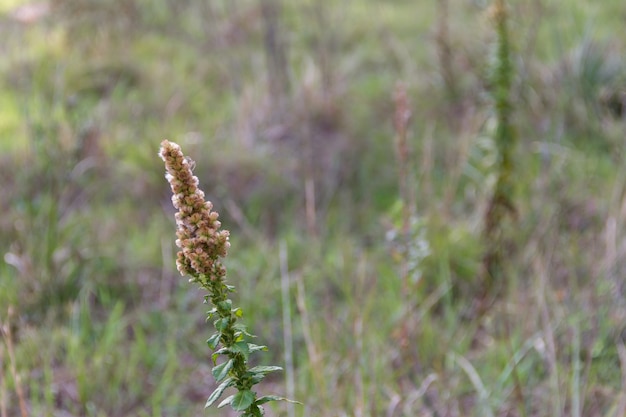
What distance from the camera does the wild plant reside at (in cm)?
97

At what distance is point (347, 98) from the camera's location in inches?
182

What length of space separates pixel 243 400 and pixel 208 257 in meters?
0.22

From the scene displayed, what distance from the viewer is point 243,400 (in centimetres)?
108

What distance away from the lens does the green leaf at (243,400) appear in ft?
3.52

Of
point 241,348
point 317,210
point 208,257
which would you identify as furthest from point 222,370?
point 317,210

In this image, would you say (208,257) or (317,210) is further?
(317,210)

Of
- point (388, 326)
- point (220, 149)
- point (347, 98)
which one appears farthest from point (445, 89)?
point (388, 326)

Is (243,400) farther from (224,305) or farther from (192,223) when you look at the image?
(192,223)

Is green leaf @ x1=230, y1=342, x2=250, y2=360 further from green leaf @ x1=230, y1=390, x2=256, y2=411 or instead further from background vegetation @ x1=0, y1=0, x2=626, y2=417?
background vegetation @ x1=0, y1=0, x2=626, y2=417

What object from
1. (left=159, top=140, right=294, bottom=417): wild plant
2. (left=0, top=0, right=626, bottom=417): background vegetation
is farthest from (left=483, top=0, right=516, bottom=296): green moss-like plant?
(left=159, top=140, right=294, bottom=417): wild plant

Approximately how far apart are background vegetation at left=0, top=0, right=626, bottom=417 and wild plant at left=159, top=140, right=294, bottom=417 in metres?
0.73

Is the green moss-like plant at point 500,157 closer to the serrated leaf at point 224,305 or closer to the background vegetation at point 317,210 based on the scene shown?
the background vegetation at point 317,210

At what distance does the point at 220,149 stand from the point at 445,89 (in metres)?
1.55

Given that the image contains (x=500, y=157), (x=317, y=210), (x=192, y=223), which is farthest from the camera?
(x=317, y=210)
